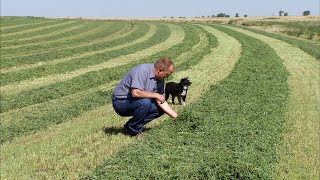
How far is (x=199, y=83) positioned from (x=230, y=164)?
10.4m

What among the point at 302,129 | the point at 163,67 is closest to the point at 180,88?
the point at 302,129

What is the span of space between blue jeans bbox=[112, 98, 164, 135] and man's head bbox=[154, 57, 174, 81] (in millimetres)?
641

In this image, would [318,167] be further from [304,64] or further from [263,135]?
[304,64]

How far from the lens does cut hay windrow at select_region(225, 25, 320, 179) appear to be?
801cm

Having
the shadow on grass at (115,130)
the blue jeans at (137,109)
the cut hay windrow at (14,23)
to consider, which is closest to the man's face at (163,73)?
the blue jeans at (137,109)

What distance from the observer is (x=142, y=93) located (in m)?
8.99

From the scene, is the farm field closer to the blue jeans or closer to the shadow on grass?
the shadow on grass

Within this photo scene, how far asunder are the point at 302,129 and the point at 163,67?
4019 mm

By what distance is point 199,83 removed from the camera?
1766 cm

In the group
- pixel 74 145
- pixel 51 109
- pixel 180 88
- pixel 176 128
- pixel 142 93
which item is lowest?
pixel 51 109

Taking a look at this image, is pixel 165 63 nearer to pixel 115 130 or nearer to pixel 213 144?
pixel 213 144

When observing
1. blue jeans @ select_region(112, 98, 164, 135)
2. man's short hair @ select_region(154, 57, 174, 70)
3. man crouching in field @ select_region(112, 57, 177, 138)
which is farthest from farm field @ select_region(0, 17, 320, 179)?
man's short hair @ select_region(154, 57, 174, 70)

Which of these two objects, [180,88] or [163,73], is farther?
[180,88]

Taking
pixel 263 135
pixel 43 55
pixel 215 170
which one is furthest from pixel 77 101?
pixel 43 55
